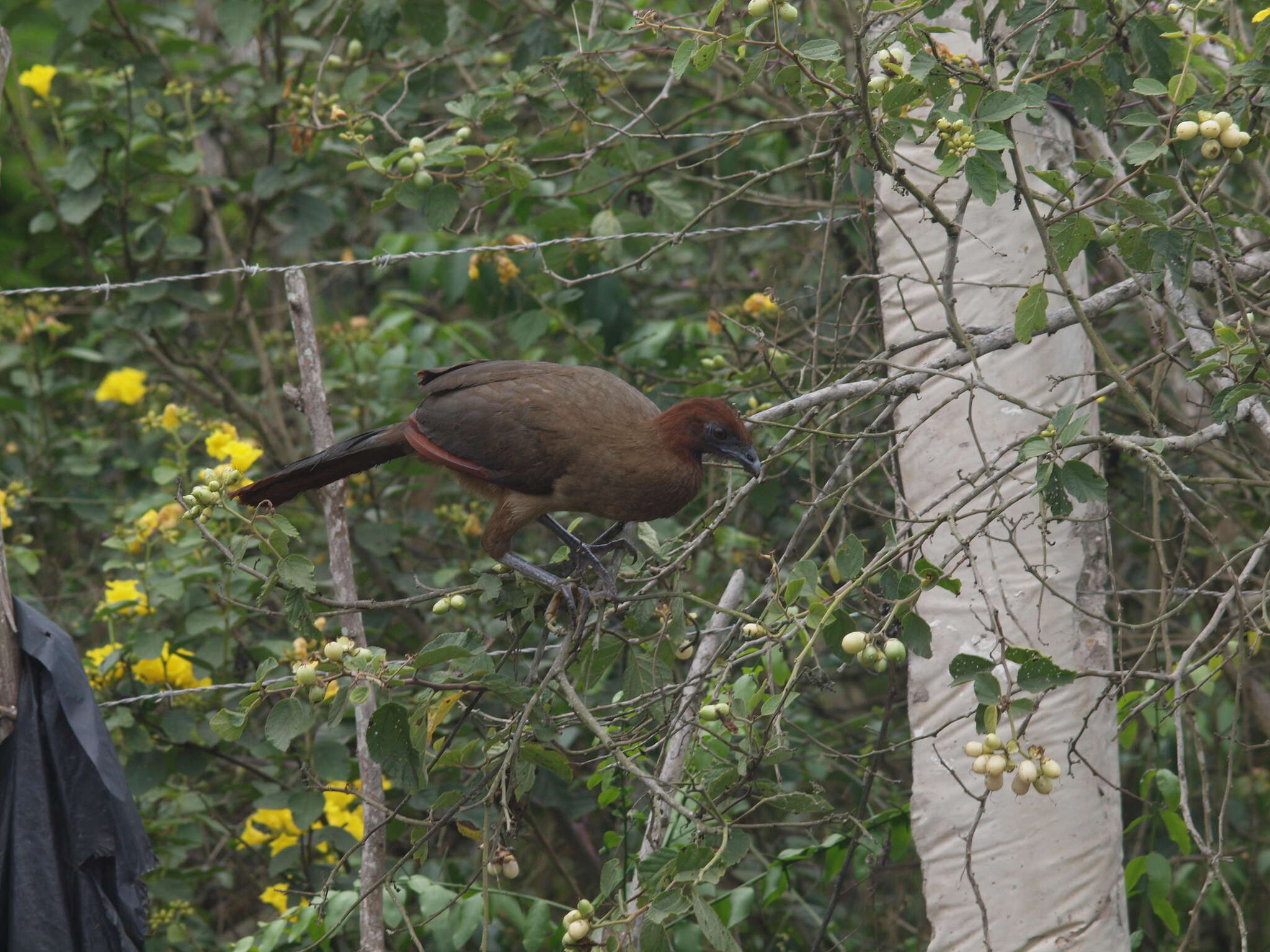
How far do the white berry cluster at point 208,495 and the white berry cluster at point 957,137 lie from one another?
1.36 meters

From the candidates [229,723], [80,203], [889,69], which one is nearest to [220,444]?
[80,203]

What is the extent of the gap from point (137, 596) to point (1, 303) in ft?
7.13

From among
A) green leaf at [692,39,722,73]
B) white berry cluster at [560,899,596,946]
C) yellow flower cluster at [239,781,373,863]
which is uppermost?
green leaf at [692,39,722,73]

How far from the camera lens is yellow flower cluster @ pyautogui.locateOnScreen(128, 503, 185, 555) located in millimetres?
3734

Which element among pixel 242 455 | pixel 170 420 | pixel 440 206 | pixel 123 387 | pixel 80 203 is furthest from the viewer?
pixel 123 387

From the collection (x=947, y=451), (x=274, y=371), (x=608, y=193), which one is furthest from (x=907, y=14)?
(x=274, y=371)

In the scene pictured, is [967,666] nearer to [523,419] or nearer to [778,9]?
[778,9]

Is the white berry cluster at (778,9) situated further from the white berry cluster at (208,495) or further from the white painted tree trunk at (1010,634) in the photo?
the white berry cluster at (208,495)

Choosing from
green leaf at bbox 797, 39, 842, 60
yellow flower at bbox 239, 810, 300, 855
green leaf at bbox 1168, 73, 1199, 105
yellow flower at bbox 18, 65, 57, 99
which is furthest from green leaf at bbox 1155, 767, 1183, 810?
yellow flower at bbox 18, 65, 57, 99

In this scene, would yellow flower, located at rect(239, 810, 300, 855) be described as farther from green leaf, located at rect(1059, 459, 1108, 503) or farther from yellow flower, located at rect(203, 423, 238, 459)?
green leaf, located at rect(1059, 459, 1108, 503)

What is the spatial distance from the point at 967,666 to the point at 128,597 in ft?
8.66

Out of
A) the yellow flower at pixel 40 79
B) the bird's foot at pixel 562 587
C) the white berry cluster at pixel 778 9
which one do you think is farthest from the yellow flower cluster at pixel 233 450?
the white berry cluster at pixel 778 9

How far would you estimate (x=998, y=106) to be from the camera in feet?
7.30

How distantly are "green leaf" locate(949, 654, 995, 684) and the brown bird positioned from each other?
87cm
